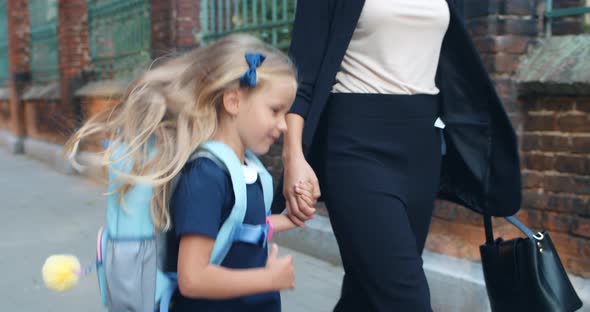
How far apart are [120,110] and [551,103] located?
8.14 ft

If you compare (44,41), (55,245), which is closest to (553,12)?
(55,245)

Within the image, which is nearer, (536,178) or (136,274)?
(136,274)

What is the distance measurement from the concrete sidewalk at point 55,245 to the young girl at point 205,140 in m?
2.24

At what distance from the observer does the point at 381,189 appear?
2129mm

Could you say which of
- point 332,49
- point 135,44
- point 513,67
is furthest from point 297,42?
point 135,44

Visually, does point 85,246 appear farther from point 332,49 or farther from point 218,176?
point 218,176

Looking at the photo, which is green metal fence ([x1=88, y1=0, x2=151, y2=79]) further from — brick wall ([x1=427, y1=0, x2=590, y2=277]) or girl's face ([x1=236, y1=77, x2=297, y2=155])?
girl's face ([x1=236, y1=77, x2=297, y2=155])

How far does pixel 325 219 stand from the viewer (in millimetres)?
4910

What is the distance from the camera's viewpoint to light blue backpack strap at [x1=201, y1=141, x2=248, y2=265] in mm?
1647

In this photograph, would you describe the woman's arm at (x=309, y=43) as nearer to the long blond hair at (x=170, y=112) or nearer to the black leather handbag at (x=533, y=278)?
the long blond hair at (x=170, y=112)

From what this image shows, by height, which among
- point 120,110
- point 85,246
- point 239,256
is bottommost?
point 85,246

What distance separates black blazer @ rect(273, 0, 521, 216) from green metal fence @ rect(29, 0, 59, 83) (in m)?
9.30


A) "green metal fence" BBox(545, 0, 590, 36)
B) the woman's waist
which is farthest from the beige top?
"green metal fence" BBox(545, 0, 590, 36)

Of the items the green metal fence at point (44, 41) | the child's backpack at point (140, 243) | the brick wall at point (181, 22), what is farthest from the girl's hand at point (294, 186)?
the green metal fence at point (44, 41)
